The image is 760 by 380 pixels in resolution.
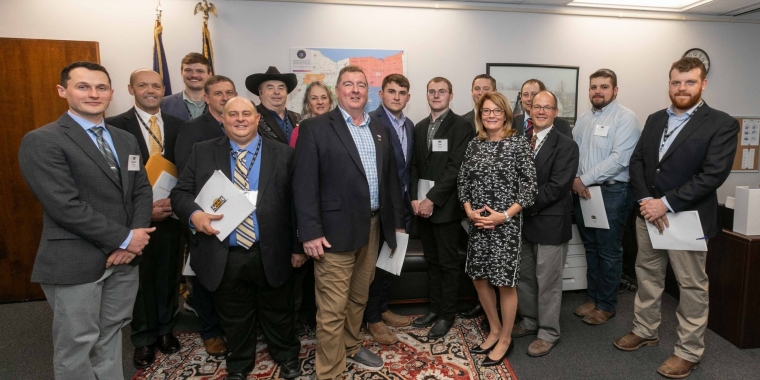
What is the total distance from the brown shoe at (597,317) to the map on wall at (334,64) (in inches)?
114

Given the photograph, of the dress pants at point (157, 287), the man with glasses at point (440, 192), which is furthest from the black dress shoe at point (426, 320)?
the dress pants at point (157, 287)

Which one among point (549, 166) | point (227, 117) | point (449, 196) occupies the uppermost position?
point (227, 117)

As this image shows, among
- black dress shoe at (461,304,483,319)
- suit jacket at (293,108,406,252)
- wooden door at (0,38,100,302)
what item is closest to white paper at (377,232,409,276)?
suit jacket at (293,108,406,252)

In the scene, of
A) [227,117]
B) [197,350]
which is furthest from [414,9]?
[197,350]

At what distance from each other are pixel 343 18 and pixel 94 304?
350 cm

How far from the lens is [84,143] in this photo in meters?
1.85

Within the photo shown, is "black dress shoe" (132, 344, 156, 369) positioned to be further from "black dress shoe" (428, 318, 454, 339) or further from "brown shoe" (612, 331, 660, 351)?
"brown shoe" (612, 331, 660, 351)

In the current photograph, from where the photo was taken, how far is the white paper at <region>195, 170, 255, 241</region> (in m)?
2.10

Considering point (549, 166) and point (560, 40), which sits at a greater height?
point (560, 40)

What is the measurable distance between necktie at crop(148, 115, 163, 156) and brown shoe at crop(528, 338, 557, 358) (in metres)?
2.79

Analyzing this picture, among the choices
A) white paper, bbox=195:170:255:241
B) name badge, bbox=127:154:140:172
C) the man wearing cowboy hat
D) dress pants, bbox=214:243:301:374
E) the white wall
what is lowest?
dress pants, bbox=214:243:301:374

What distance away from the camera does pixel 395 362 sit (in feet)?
8.55

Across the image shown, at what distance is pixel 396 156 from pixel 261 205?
3.50ft

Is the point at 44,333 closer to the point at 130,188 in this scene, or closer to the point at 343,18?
the point at 130,188
